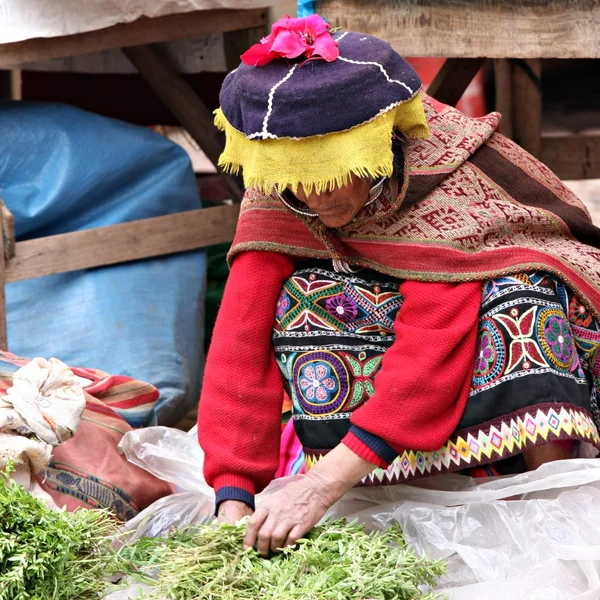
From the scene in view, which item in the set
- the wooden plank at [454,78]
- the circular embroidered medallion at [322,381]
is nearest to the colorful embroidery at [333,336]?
the circular embroidered medallion at [322,381]

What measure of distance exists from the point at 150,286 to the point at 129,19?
84cm

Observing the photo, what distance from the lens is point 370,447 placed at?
1.99 metres

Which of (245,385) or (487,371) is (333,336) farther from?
(487,371)

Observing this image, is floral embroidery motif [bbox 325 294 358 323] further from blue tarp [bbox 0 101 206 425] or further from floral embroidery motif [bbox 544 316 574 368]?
blue tarp [bbox 0 101 206 425]

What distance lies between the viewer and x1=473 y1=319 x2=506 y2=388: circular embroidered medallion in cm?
209

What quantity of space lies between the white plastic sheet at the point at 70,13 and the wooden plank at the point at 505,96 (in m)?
1.12

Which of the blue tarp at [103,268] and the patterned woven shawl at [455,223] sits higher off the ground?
the patterned woven shawl at [455,223]

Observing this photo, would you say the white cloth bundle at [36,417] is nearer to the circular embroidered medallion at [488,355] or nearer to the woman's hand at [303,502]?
the woman's hand at [303,502]

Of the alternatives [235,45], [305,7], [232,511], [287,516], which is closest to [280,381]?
[232,511]

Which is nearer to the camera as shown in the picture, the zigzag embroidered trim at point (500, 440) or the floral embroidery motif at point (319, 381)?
the zigzag embroidered trim at point (500, 440)

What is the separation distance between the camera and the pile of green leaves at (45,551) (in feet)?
5.54

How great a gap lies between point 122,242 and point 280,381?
120cm

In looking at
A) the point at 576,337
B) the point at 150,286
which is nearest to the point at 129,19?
the point at 150,286

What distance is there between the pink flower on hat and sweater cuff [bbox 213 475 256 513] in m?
0.85
